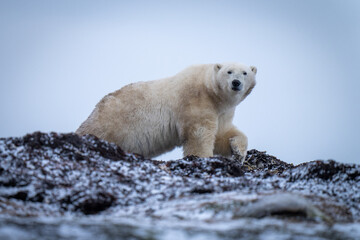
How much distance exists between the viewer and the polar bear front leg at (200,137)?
11078 mm

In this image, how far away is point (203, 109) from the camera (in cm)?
1130

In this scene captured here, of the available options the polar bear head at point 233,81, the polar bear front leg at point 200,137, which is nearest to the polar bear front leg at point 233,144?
the polar bear front leg at point 200,137

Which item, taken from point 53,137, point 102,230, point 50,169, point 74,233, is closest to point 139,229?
point 102,230

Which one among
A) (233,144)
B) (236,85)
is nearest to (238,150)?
(233,144)

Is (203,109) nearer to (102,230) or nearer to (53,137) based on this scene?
(53,137)

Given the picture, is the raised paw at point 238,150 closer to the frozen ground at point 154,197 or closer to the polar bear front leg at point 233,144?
the polar bear front leg at point 233,144

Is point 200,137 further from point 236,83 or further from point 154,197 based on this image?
point 154,197

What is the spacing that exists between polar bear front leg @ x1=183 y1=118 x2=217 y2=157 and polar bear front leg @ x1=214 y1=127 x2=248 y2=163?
1.79 feet

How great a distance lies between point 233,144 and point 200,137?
0.88m

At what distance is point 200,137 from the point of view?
11078mm

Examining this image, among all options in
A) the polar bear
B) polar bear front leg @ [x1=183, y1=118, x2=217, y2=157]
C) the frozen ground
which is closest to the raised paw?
the polar bear

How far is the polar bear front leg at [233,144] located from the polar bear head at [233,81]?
79cm

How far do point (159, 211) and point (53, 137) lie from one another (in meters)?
2.62

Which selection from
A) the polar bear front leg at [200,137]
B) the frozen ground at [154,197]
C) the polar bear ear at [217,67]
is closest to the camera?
the frozen ground at [154,197]
